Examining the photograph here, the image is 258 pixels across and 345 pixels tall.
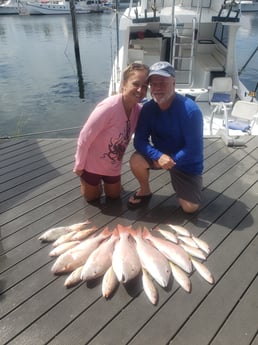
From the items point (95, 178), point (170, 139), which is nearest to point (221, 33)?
point (170, 139)

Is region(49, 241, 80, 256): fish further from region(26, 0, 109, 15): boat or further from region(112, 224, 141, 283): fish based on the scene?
region(26, 0, 109, 15): boat

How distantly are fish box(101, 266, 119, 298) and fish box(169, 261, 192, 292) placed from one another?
473 mm

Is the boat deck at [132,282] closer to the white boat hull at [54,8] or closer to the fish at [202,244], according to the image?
the fish at [202,244]

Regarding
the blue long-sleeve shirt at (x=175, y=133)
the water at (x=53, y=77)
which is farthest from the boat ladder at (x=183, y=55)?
the blue long-sleeve shirt at (x=175, y=133)

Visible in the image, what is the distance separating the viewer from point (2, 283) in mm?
2393

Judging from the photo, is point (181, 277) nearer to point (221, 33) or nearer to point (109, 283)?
point (109, 283)

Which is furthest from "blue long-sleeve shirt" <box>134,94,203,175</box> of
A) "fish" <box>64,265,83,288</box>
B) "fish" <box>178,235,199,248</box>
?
"fish" <box>64,265,83,288</box>

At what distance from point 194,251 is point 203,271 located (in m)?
0.23

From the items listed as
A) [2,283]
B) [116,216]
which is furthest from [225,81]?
[2,283]

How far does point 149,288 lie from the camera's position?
7.52 ft

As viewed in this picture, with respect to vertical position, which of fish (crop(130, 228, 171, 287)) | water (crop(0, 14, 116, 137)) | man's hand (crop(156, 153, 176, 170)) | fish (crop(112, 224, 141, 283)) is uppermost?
man's hand (crop(156, 153, 176, 170))

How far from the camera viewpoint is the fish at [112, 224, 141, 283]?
2.35 meters

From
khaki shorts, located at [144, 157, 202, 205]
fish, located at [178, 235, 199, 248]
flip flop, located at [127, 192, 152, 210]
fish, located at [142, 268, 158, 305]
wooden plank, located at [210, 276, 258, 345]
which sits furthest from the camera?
flip flop, located at [127, 192, 152, 210]

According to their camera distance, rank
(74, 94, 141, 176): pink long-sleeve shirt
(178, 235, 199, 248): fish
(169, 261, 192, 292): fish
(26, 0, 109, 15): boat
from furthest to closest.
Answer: (26, 0, 109, 15): boat
(74, 94, 141, 176): pink long-sleeve shirt
(178, 235, 199, 248): fish
(169, 261, 192, 292): fish
